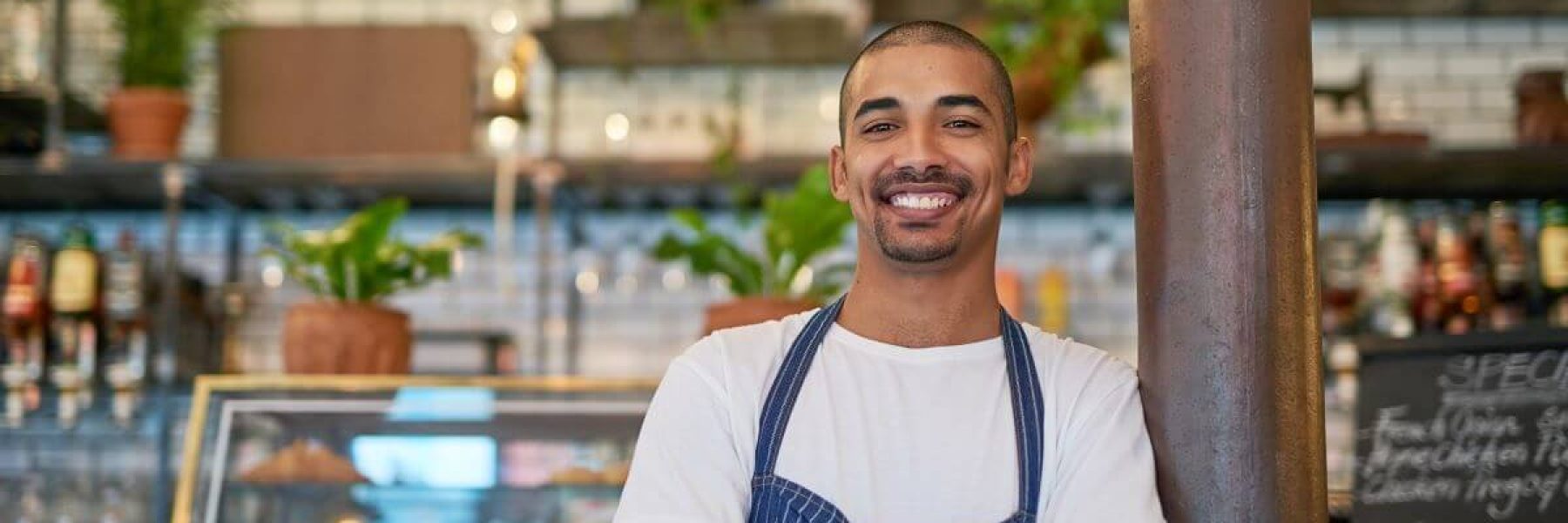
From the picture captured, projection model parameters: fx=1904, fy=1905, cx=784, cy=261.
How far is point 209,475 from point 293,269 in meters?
0.39

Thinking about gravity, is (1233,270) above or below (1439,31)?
below

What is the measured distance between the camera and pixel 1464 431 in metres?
2.41

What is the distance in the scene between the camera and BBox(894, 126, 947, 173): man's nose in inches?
69.1

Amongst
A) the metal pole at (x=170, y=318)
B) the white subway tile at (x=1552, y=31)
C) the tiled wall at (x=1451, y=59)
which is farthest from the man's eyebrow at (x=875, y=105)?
the white subway tile at (x=1552, y=31)

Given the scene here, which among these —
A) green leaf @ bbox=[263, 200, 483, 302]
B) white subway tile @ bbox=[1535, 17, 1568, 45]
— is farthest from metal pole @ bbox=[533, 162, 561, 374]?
white subway tile @ bbox=[1535, 17, 1568, 45]

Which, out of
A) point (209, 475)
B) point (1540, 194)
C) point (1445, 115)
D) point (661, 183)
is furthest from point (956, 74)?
point (1445, 115)

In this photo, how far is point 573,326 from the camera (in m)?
5.11

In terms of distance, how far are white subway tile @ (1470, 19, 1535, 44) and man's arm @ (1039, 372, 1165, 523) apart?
13.2ft

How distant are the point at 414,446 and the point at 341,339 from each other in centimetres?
25

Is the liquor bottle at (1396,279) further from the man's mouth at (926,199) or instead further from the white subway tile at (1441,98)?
the man's mouth at (926,199)

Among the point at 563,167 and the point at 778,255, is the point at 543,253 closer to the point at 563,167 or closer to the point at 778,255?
the point at 563,167

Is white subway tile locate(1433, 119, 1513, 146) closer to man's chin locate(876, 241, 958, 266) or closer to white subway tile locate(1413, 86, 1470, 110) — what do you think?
white subway tile locate(1413, 86, 1470, 110)

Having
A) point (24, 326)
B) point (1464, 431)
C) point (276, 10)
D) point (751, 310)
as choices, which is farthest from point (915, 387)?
point (276, 10)

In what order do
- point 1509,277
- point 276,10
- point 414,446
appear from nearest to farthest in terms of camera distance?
point 414,446, point 1509,277, point 276,10
